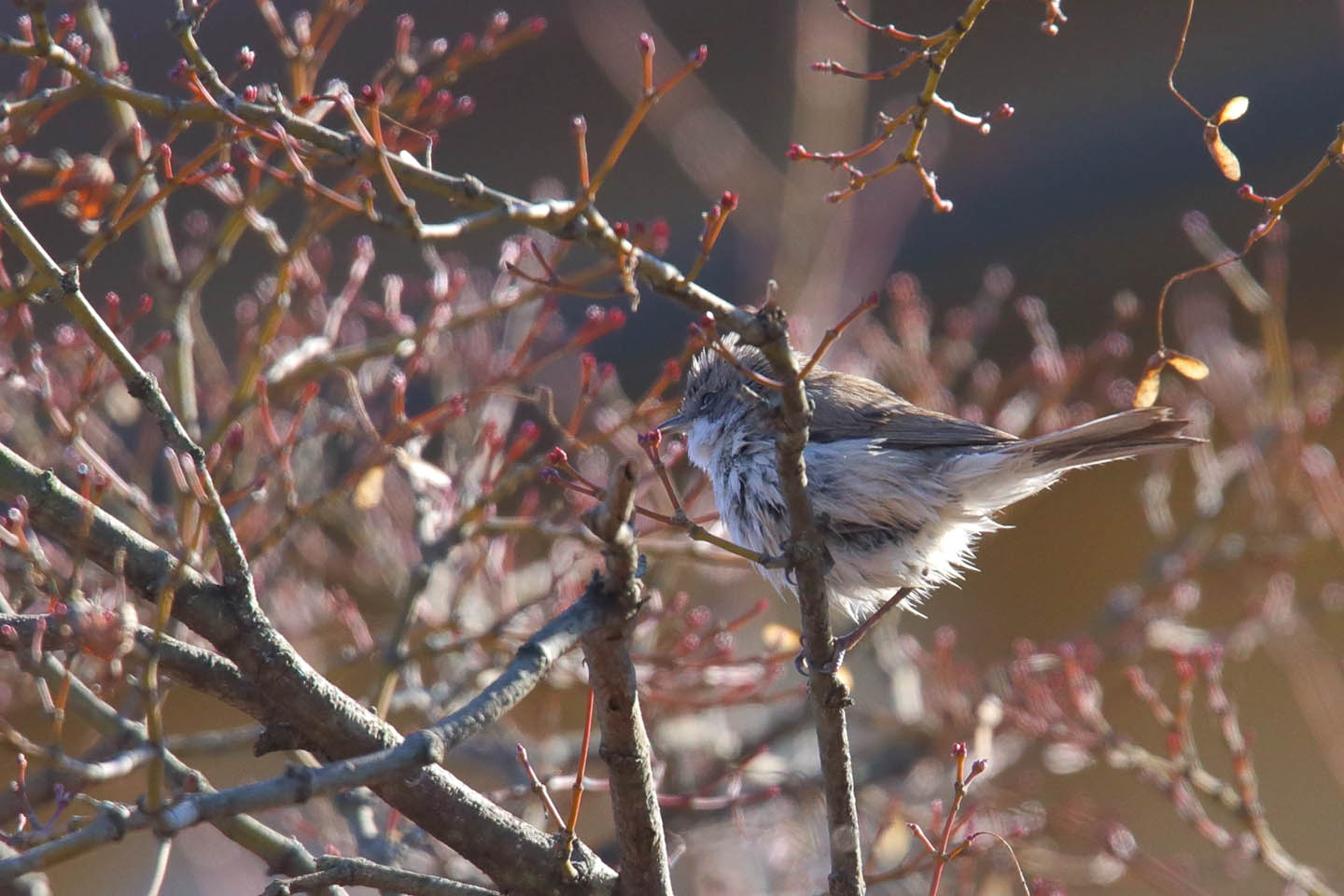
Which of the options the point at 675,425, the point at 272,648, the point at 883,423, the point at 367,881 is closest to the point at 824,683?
the point at 367,881

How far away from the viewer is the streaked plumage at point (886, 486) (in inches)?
131

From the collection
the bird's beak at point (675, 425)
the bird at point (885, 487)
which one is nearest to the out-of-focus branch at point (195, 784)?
the bird at point (885, 487)

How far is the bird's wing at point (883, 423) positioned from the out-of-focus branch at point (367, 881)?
5.86 feet

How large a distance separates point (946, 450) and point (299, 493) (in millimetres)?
2224

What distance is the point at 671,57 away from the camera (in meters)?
6.80

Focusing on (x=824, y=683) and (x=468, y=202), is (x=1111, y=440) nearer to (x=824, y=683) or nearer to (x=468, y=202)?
(x=824, y=683)

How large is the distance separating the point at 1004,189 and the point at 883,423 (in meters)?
3.93

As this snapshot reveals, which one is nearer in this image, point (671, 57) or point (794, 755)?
point (794, 755)

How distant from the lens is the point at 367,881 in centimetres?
201

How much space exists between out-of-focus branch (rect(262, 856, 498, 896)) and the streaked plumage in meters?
1.30

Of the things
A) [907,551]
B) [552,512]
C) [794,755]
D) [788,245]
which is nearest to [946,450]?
[907,551]

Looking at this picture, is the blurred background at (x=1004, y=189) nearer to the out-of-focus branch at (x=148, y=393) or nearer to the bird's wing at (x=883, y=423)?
the bird's wing at (x=883, y=423)

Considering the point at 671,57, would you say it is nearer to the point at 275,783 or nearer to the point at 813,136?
the point at 813,136

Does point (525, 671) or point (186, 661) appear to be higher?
point (186, 661)
